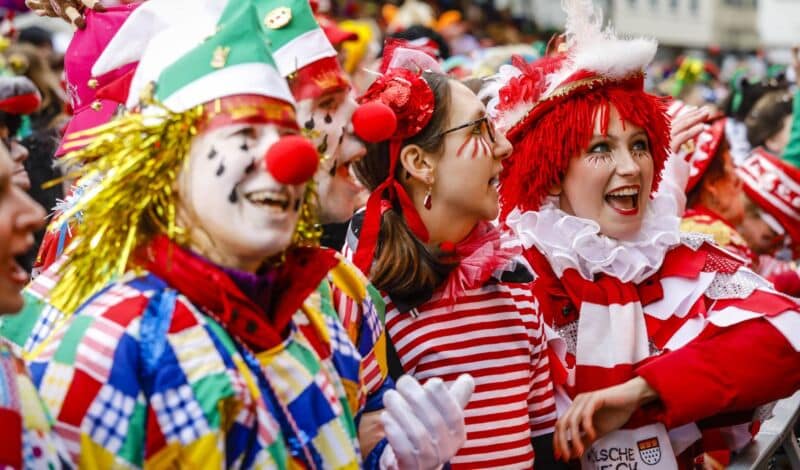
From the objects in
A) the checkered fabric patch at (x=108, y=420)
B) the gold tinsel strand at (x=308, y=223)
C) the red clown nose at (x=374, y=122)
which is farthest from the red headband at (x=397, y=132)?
the checkered fabric patch at (x=108, y=420)

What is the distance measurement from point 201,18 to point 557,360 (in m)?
1.33

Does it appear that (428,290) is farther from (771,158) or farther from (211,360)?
(771,158)

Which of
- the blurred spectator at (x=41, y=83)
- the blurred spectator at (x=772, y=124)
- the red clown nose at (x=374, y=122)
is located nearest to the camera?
the red clown nose at (x=374, y=122)

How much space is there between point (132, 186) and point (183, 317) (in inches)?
9.4

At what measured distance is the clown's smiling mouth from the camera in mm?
1773

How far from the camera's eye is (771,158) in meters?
4.91

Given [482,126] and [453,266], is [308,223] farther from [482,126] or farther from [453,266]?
[482,126]

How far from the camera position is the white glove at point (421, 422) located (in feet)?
6.45

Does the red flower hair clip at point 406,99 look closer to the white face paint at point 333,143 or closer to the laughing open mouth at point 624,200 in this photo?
the white face paint at point 333,143

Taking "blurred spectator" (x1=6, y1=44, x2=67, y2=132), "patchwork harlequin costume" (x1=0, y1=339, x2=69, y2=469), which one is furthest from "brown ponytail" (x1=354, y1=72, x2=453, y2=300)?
"blurred spectator" (x1=6, y1=44, x2=67, y2=132)

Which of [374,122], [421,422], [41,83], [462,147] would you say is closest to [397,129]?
[462,147]

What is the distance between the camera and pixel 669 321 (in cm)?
281

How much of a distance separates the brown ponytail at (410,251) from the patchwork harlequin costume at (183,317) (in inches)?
20.6

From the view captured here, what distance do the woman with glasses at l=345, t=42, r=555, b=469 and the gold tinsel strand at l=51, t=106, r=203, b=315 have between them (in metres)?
0.78
